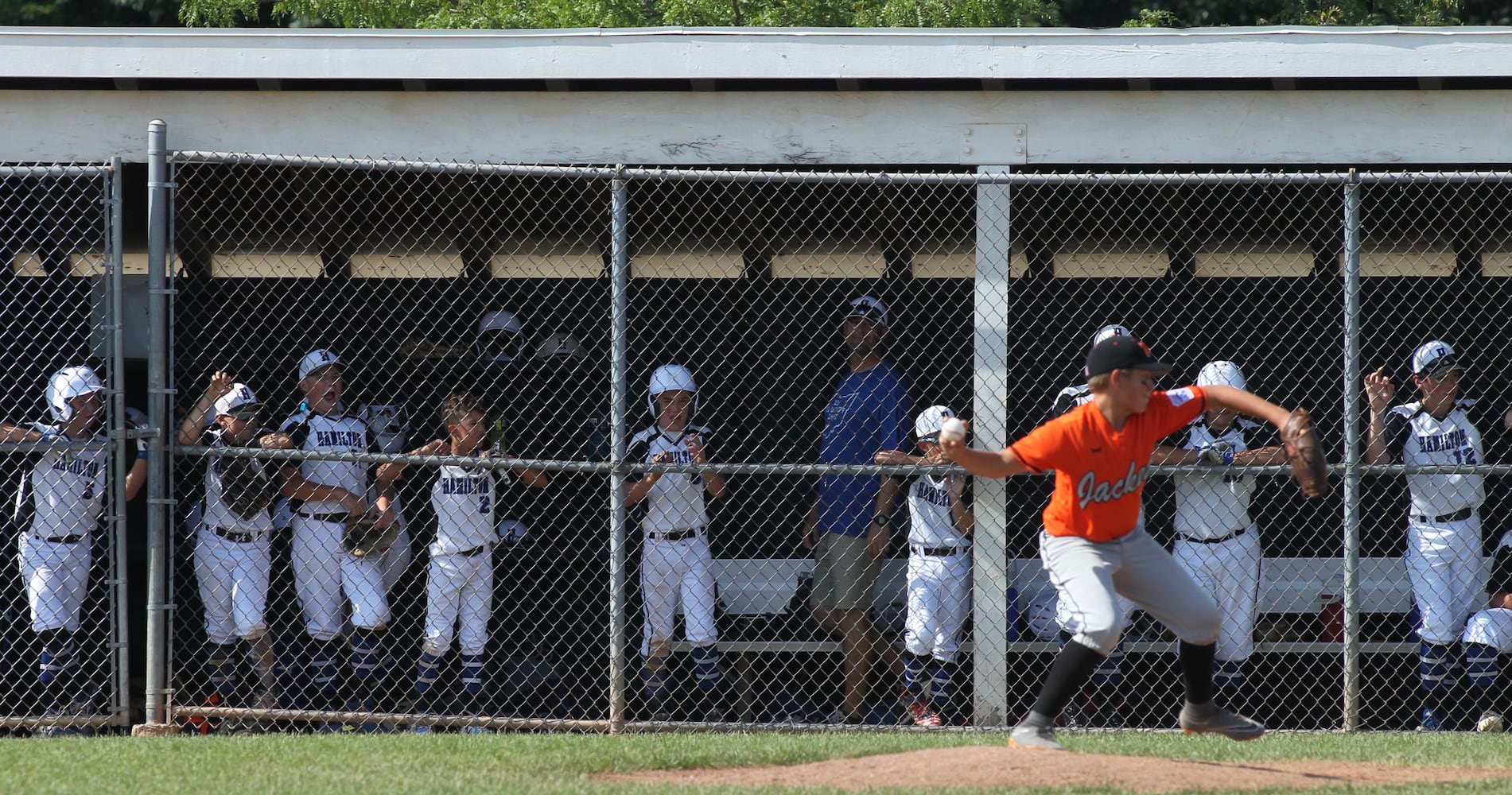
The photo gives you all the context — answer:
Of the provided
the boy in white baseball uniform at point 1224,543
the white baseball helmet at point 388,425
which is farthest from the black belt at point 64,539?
the boy in white baseball uniform at point 1224,543

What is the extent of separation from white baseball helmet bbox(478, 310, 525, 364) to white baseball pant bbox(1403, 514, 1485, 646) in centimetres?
A: 449

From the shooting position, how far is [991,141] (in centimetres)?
595

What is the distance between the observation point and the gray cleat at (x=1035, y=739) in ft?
14.6

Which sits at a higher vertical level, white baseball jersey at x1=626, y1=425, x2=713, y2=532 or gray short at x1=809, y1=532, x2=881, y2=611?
white baseball jersey at x1=626, y1=425, x2=713, y2=532

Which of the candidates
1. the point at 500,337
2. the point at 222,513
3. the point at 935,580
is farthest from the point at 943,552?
the point at 222,513

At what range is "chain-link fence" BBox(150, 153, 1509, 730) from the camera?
6.06 meters

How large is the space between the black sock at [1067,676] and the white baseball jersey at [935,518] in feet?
6.27

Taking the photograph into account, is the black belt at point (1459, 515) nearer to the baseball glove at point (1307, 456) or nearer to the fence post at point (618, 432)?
the baseball glove at point (1307, 456)

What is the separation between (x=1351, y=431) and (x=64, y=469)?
17.9ft

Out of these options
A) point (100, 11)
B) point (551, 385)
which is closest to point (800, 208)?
point (551, 385)

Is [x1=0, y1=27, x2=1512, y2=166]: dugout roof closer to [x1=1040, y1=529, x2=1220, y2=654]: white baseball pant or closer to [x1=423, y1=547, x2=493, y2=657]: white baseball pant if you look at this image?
[x1=423, y1=547, x2=493, y2=657]: white baseball pant

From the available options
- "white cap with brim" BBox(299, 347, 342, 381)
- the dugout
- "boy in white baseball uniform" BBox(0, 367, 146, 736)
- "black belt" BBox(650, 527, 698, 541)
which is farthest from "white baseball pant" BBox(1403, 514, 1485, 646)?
"boy in white baseball uniform" BBox(0, 367, 146, 736)

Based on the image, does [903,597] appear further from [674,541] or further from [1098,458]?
[1098,458]

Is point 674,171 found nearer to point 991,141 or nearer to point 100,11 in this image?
point 991,141
